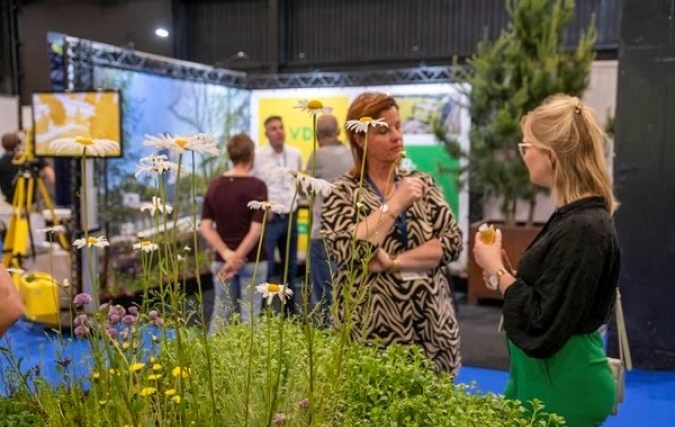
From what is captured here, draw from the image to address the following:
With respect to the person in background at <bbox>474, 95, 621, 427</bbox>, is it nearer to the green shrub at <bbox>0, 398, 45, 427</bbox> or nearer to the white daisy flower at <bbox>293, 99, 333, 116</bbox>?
the white daisy flower at <bbox>293, 99, 333, 116</bbox>

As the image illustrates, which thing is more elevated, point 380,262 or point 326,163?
point 326,163

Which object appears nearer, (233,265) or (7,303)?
(7,303)

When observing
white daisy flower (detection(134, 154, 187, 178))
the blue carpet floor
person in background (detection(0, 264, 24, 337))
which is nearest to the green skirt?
white daisy flower (detection(134, 154, 187, 178))

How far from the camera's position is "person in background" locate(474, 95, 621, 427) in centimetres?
171

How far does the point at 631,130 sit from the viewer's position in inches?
167

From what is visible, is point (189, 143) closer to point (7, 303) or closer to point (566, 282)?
point (7, 303)

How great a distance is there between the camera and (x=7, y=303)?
1.21 meters

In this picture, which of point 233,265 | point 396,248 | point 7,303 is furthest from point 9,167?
point 7,303

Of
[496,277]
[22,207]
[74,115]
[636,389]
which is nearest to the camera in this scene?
[496,277]

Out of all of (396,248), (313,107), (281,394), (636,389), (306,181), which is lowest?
(636,389)

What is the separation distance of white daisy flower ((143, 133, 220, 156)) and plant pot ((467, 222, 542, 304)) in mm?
5289

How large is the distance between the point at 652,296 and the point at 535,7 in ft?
9.00

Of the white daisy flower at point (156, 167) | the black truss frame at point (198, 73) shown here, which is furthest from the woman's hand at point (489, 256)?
the black truss frame at point (198, 73)

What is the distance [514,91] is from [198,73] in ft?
11.6
